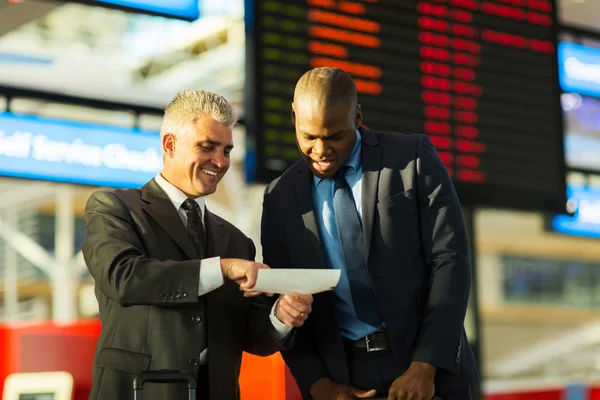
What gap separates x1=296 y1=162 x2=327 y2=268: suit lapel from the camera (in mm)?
2676

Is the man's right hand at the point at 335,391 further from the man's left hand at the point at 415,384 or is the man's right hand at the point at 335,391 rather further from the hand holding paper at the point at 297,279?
the hand holding paper at the point at 297,279

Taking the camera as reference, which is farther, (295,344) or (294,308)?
(295,344)

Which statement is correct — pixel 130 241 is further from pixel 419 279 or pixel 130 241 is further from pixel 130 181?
pixel 130 181

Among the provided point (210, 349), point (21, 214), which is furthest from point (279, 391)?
point (21, 214)

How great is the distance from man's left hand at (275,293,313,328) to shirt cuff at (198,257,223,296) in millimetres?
172

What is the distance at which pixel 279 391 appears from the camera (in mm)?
3572

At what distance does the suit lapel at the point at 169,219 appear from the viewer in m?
2.70

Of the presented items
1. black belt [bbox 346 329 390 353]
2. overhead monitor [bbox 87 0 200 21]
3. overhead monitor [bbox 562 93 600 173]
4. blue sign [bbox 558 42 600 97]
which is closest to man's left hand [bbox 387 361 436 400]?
black belt [bbox 346 329 390 353]

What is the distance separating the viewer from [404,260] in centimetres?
261

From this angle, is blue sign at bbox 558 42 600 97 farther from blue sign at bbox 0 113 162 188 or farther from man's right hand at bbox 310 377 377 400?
man's right hand at bbox 310 377 377 400

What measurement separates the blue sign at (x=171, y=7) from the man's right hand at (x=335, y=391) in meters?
2.48

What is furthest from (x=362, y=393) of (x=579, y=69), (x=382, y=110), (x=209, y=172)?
(x=579, y=69)

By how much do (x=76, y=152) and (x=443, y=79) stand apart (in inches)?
84.6

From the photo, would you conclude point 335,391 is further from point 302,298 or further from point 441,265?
point 441,265
